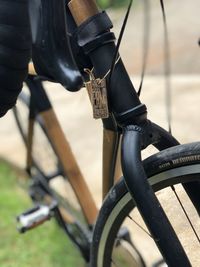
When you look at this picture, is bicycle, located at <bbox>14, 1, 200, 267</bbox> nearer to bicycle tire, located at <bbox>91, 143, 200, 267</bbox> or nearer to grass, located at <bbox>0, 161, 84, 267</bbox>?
bicycle tire, located at <bbox>91, 143, 200, 267</bbox>

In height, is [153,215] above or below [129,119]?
below

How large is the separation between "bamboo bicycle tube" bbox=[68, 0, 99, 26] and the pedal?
1.08 meters

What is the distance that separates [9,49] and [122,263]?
77 centimetres

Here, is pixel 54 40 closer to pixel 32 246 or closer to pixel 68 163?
pixel 68 163

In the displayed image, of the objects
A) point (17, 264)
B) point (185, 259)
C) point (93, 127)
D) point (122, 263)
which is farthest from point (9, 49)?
point (93, 127)

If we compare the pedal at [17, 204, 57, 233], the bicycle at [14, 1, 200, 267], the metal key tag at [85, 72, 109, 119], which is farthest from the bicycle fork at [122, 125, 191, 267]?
the pedal at [17, 204, 57, 233]

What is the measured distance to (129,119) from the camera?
1224 millimetres

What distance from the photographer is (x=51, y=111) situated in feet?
6.80

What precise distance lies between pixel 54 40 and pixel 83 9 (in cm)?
12

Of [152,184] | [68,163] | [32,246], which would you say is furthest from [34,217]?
[152,184]

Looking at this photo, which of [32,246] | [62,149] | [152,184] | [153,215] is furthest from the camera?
[32,246]

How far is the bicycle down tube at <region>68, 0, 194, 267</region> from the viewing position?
1.16 meters

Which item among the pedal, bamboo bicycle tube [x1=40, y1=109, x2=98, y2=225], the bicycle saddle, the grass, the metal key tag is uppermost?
the bicycle saddle

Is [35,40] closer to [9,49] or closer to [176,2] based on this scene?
[9,49]
